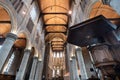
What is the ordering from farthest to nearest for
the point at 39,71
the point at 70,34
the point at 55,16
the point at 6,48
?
the point at 55,16
the point at 39,71
the point at 6,48
the point at 70,34

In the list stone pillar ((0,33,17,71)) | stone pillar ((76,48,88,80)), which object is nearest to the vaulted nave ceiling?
stone pillar ((76,48,88,80))

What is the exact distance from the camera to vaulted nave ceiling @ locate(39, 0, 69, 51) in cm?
1628

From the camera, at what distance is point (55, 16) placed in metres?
18.9

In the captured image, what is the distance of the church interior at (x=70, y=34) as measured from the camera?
318cm

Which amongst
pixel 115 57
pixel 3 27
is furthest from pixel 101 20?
pixel 3 27

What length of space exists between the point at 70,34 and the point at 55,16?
15.7 metres

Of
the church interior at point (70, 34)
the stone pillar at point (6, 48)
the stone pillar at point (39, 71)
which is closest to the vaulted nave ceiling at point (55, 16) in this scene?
the church interior at point (70, 34)

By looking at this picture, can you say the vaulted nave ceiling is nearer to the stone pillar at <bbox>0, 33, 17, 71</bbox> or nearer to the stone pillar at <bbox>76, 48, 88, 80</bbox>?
the stone pillar at <bbox>76, 48, 88, 80</bbox>

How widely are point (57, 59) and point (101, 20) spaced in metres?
32.3

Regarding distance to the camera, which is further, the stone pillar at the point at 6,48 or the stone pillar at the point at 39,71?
the stone pillar at the point at 39,71

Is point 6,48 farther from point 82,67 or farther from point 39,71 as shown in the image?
point 39,71

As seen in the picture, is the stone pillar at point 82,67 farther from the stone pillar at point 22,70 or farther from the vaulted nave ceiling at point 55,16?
the vaulted nave ceiling at point 55,16

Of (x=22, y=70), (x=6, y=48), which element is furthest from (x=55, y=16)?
(x=6, y=48)

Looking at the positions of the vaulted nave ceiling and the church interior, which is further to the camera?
the vaulted nave ceiling
